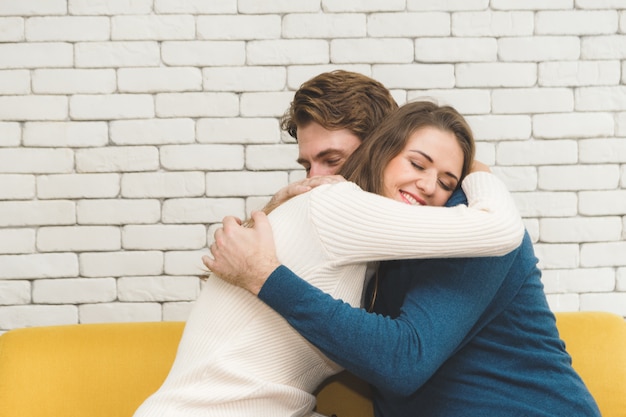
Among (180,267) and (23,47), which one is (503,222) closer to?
(180,267)

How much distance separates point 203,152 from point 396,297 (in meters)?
1.10

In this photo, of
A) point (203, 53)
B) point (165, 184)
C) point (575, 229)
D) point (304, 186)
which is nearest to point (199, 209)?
point (165, 184)

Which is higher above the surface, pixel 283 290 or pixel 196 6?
pixel 196 6

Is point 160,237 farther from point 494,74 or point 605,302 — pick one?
point 605,302

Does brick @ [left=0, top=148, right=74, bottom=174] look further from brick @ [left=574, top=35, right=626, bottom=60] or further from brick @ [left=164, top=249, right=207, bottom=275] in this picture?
brick @ [left=574, top=35, right=626, bottom=60]

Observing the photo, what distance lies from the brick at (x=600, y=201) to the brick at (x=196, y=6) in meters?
1.41

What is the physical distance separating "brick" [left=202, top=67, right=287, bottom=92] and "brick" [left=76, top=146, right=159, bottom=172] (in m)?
0.31

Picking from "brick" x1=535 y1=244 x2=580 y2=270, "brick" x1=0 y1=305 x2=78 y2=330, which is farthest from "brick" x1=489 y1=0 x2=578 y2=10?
"brick" x1=0 y1=305 x2=78 y2=330

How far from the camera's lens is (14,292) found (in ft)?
7.64

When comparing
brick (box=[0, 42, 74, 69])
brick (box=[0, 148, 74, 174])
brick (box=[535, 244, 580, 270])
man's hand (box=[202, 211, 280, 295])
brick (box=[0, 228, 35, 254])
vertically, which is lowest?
brick (box=[535, 244, 580, 270])

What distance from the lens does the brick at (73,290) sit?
2.33 m

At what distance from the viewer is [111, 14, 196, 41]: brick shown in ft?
7.59

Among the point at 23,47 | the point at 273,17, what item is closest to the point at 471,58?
the point at 273,17

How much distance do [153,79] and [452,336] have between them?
1.52 metres
